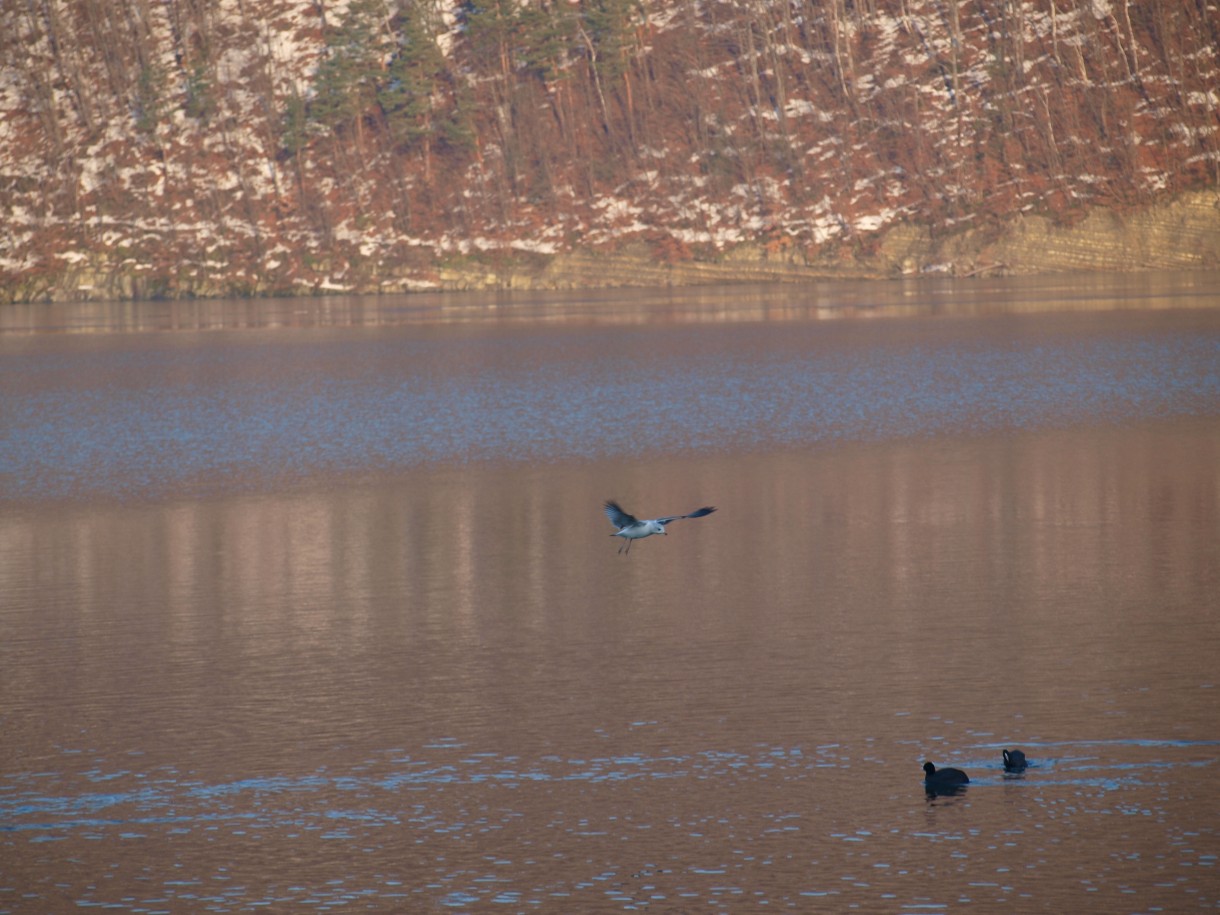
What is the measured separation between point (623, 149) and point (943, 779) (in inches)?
4366

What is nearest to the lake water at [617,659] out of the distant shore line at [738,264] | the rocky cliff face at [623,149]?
the distant shore line at [738,264]

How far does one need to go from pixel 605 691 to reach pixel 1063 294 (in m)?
77.5

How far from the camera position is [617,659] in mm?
19141

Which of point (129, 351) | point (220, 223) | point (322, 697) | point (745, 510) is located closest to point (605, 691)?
point (322, 697)

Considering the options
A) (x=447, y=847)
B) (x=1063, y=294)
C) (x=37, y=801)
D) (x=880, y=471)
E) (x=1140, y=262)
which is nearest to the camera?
(x=447, y=847)

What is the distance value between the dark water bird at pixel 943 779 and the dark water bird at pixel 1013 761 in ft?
1.79

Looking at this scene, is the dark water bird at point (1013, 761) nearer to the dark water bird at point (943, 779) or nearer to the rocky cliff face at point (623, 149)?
the dark water bird at point (943, 779)

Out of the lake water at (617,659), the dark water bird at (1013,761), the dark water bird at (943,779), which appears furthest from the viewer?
the dark water bird at (1013,761)

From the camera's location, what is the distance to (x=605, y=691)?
699 inches

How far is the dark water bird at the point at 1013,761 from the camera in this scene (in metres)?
14.5

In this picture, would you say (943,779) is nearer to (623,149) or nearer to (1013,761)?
(1013,761)

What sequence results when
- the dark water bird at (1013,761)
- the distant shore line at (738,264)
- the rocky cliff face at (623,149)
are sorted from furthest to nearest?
the rocky cliff face at (623,149), the distant shore line at (738,264), the dark water bird at (1013,761)

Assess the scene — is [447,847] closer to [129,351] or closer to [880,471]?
[880,471]

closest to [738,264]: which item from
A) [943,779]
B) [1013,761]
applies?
[1013,761]
